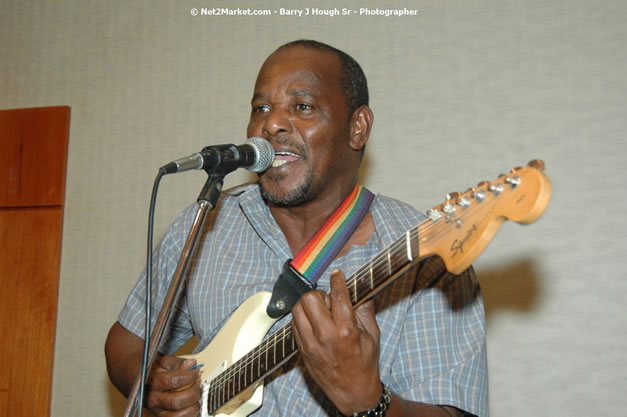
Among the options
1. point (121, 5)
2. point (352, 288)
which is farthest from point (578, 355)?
point (121, 5)

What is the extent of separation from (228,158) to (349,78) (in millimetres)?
755

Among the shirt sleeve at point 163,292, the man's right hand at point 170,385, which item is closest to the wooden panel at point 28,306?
the shirt sleeve at point 163,292

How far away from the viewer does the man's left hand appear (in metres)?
1.18

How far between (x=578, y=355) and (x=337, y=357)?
124 centimetres

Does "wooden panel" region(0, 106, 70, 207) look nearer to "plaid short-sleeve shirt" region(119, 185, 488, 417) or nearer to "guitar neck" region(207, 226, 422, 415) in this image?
"plaid short-sleeve shirt" region(119, 185, 488, 417)

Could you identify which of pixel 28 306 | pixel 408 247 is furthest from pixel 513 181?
pixel 28 306

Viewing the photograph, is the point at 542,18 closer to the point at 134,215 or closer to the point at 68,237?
the point at 134,215

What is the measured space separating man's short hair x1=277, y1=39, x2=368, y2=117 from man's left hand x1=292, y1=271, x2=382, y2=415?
0.74 m

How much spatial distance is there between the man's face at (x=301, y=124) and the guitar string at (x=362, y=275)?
0.44 metres

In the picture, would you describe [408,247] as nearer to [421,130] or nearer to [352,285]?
[352,285]

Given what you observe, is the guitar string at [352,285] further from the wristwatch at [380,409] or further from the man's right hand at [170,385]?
the wristwatch at [380,409]

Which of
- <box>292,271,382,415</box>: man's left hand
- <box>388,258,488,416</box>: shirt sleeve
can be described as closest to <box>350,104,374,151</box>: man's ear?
<box>388,258,488,416</box>: shirt sleeve

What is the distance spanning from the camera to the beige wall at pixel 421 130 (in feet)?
6.82

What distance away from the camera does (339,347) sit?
1179mm
